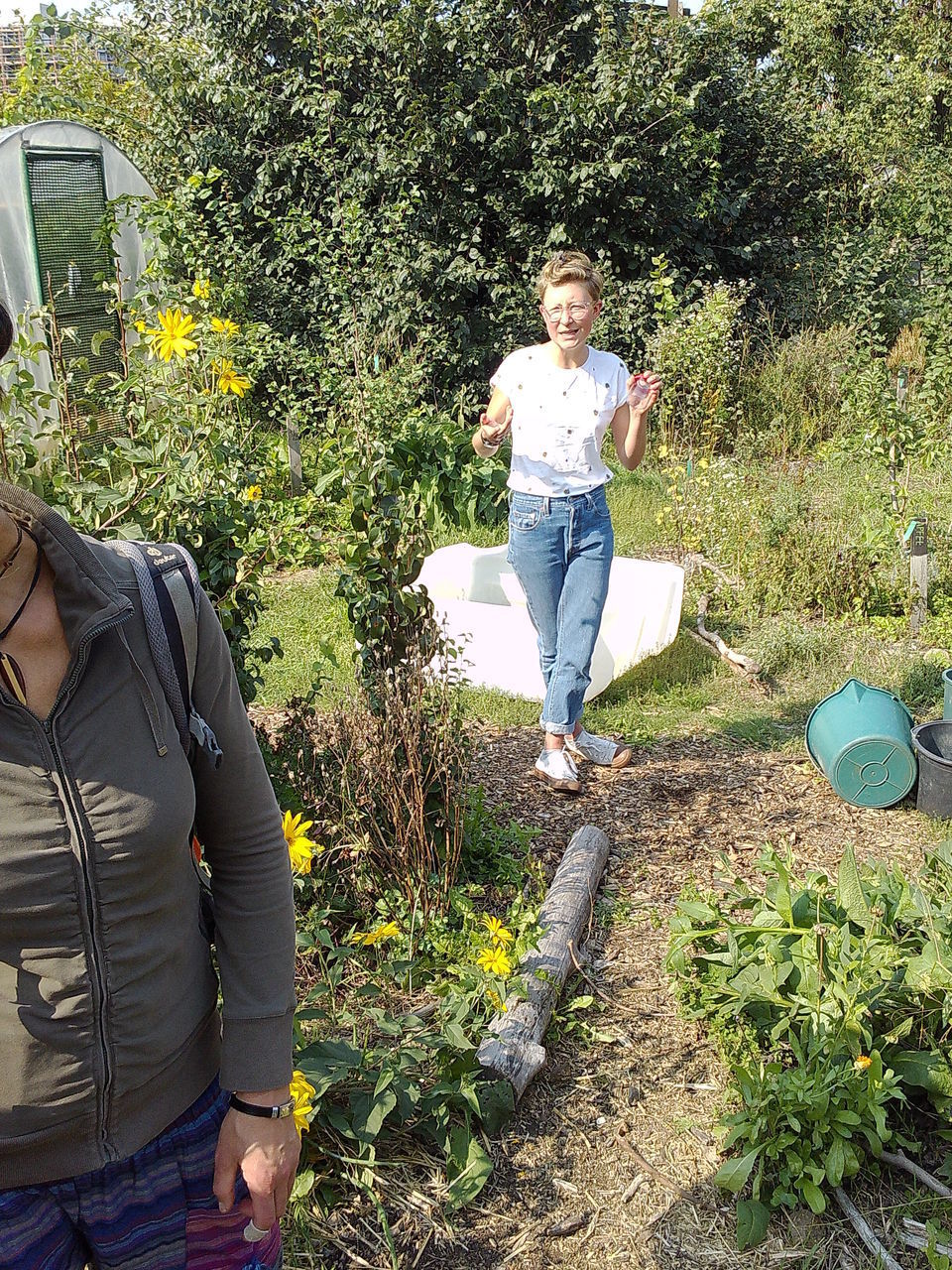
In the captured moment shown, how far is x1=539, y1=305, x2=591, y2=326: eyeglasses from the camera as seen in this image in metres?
4.03

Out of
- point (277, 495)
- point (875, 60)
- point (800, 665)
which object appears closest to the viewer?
point (800, 665)

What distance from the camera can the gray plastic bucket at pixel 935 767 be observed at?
4.20 meters

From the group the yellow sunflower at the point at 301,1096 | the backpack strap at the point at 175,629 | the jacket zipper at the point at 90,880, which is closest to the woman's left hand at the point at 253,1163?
the jacket zipper at the point at 90,880

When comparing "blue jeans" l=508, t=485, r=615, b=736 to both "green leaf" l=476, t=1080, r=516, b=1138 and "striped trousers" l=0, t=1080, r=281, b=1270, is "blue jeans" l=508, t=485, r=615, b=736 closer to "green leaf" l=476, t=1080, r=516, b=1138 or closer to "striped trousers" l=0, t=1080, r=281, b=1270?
"green leaf" l=476, t=1080, r=516, b=1138

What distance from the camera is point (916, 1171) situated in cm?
254

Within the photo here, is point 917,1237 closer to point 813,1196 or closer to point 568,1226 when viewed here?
point 813,1196

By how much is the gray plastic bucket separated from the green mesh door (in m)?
5.58

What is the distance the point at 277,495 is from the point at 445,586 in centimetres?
255

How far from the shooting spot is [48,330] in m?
3.15

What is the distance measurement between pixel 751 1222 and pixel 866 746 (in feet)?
7.20

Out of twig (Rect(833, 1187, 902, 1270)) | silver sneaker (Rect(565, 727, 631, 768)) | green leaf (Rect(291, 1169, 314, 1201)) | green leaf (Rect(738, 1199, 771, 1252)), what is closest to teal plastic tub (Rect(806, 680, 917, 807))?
silver sneaker (Rect(565, 727, 631, 768))

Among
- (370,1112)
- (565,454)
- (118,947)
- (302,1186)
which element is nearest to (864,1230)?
(370,1112)

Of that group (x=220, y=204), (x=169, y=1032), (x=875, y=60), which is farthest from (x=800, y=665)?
(x=875, y=60)

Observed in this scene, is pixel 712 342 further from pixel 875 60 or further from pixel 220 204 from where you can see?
pixel 875 60
